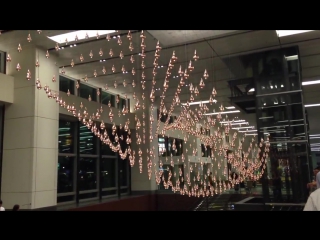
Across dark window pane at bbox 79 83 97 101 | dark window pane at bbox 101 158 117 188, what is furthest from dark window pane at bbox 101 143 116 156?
dark window pane at bbox 79 83 97 101

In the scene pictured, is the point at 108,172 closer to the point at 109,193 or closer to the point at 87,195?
the point at 109,193

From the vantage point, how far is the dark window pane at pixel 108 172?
38.2 ft

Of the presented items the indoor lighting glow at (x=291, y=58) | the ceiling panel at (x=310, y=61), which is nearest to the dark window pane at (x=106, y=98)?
the indoor lighting glow at (x=291, y=58)

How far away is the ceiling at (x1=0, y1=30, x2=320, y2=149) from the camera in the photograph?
6529 millimetres

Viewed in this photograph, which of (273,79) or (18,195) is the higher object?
(273,79)

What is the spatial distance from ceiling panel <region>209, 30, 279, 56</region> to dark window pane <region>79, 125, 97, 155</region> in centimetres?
524
